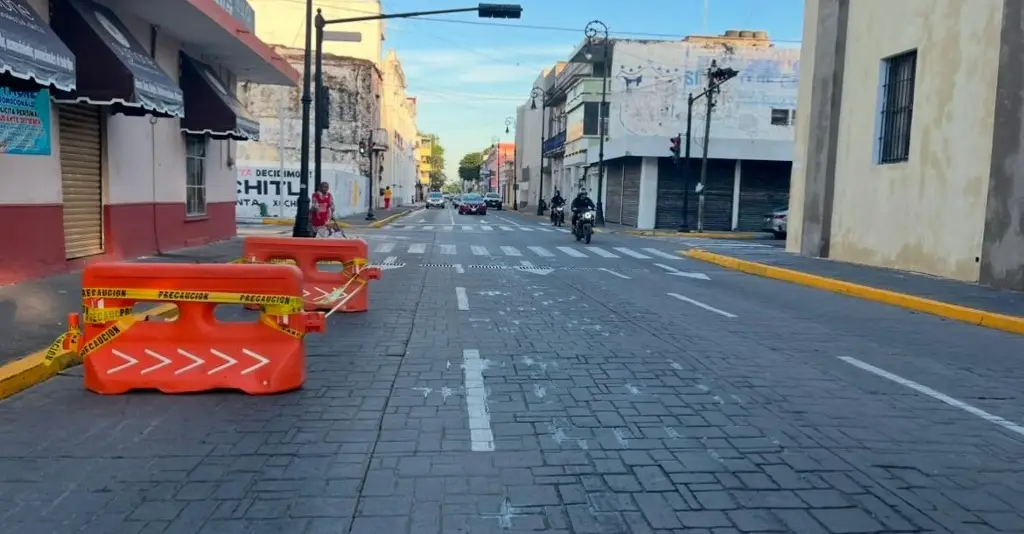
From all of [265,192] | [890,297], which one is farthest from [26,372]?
[265,192]

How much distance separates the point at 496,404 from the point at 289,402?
5.16 feet

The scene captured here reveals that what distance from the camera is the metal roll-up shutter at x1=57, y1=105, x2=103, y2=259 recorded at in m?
11.5

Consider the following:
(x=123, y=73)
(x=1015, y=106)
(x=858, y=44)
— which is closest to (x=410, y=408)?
(x=123, y=73)

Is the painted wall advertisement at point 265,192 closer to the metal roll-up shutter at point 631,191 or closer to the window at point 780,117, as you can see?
the metal roll-up shutter at point 631,191

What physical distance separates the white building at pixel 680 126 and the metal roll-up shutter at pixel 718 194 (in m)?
0.05

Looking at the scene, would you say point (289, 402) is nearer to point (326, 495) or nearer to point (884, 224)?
point (326, 495)

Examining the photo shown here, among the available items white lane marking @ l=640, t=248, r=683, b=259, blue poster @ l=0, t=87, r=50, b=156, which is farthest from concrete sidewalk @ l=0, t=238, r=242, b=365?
white lane marking @ l=640, t=248, r=683, b=259

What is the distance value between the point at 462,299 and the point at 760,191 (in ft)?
96.9

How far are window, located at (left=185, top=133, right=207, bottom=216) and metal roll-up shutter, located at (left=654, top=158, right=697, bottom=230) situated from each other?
2343 cm

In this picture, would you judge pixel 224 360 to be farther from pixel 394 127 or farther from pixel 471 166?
pixel 471 166

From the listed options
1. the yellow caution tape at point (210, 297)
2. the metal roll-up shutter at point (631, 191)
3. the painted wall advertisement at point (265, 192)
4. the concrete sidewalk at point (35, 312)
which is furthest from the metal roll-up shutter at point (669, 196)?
the yellow caution tape at point (210, 297)

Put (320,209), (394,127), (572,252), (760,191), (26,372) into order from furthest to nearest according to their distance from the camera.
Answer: (394,127)
(760,191)
(572,252)
(320,209)
(26,372)

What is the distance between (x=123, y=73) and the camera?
34.5 feet

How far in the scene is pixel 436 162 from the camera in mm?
182500
